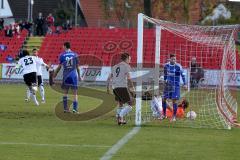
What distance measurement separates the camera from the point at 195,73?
2733 cm

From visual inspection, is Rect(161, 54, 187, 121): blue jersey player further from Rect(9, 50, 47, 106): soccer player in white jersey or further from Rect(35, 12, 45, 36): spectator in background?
Rect(35, 12, 45, 36): spectator in background

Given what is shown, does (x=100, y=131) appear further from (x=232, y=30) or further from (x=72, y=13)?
(x=72, y=13)

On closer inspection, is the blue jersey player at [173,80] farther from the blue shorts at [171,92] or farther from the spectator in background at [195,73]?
the spectator in background at [195,73]

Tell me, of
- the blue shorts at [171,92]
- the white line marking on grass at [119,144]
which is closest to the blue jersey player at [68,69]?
the blue shorts at [171,92]

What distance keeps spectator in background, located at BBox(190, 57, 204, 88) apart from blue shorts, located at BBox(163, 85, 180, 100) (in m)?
3.83

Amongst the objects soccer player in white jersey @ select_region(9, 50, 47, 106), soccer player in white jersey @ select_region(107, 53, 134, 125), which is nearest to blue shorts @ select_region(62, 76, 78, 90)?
soccer player in white jersey @ select_region(107, 53, 134, 125)

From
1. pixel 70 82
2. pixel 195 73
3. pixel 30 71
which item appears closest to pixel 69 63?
pixel 70 82

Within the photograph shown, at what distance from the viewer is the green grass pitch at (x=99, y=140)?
12.4m

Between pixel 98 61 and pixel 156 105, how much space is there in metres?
23.3

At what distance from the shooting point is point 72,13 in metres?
64.2

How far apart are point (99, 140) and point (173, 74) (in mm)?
5004

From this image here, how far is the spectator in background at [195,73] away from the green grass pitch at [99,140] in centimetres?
451

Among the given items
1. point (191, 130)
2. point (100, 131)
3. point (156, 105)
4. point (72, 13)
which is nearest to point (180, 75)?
point (156, 105)

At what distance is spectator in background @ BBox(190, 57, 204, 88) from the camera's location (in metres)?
23.3
